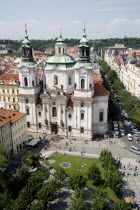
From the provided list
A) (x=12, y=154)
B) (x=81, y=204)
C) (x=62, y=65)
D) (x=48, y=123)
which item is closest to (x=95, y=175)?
(x=81, y=204)

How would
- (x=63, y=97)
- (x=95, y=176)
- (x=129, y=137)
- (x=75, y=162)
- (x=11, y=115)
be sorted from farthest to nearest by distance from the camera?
(x=129, y=137)
(x=63, y=97)
(x=11, y=115)
(x=75, y=162)
(x=95, y=176)

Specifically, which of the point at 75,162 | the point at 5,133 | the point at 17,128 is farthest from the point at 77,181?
the point at 17,128

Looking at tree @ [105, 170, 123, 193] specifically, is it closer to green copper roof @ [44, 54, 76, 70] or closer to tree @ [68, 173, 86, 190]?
tree @ [68, 173, 86, 190]

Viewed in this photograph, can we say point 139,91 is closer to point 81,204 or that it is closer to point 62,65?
point 62,65

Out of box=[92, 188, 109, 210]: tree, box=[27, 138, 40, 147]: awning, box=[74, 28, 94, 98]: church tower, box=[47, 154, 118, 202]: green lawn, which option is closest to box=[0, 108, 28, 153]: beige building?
box=[27, 138, 40, 147]: awning

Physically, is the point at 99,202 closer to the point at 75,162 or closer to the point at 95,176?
the point at 95,176
